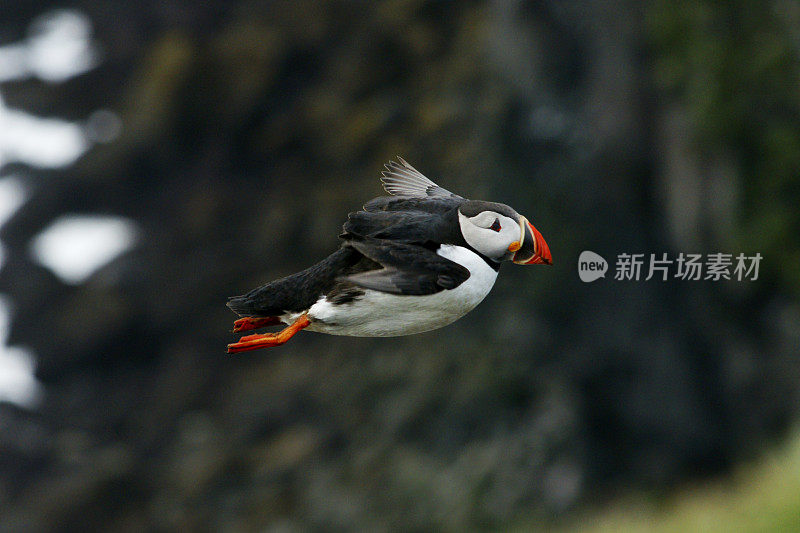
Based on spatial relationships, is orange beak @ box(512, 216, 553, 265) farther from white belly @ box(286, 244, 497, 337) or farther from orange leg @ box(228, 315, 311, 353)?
orange leg @ box(228, 315, 311, 353)

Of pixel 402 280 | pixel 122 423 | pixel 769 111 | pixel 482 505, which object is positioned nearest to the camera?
pixel 402 280

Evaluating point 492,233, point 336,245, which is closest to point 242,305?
point 492,233

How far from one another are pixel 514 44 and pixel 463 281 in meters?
7.33

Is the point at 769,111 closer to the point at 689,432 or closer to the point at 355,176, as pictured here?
the point at 689,432

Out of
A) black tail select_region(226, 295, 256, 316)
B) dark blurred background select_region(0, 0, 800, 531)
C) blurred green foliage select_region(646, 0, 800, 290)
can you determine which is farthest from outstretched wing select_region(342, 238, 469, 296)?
blurred green foliage select_region(646, 0, 800, 290)

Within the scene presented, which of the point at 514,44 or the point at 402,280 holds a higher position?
the point at 514,44

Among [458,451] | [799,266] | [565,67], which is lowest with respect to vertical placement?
[458,451]

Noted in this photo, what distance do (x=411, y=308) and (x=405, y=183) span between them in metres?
0.81

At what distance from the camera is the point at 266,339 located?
6.50 ft

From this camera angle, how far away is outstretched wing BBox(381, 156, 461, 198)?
2.55m

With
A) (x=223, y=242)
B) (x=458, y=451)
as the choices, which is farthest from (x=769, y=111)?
(x=223, y=242)

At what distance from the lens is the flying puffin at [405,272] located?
1.89 meters

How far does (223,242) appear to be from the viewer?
32.6 ft

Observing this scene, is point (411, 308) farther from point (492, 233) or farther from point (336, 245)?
point (336, 245)
